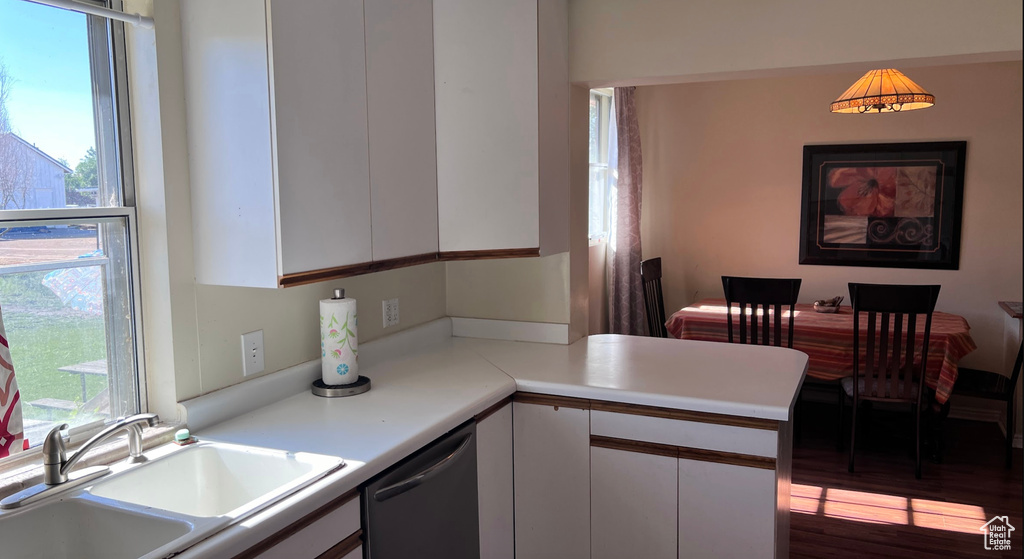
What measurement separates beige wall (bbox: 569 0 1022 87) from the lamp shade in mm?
1866

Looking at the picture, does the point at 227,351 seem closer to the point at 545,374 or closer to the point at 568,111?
the point at 545,374

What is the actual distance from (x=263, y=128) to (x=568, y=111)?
1.29m

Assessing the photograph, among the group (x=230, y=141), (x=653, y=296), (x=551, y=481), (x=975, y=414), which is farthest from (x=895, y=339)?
(x=230, y=141)

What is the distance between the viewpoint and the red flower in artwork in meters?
5.04

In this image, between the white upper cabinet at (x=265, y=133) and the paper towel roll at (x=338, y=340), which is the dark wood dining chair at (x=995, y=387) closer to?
the paper towel roll at (x=338, y=340)

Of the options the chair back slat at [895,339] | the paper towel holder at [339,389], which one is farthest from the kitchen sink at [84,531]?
the chair back slat at [895,339]

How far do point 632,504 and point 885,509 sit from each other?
176 centimetres

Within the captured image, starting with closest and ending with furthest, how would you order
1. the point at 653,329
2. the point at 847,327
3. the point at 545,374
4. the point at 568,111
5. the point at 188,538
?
the point at 188,538, the point at 545,374, the point at 568,111, the point at 847,327, the point at 653,329

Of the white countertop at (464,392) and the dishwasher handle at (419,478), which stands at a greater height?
the white countertop at (464,392)

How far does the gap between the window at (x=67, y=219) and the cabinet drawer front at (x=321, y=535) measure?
65 cm

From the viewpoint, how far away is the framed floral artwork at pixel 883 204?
4.86 meters

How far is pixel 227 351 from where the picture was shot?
1.98 m

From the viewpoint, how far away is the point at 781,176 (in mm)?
5309

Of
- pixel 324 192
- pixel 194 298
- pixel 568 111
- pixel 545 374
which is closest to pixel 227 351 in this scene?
pixel 194 298
